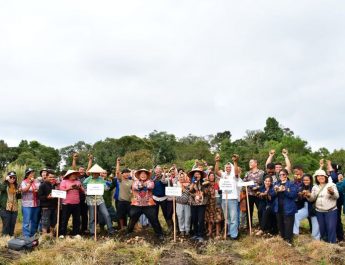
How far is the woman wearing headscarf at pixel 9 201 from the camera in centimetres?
1071

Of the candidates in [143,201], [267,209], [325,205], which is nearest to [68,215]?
[143,201]

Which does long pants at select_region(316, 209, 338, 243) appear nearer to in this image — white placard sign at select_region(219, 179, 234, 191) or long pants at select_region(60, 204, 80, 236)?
white placard sign at select_region(219, 179, 234, 191)

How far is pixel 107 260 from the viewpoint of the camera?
26.0 ft

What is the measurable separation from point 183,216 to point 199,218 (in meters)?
0.73

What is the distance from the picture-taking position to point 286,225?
930 cm

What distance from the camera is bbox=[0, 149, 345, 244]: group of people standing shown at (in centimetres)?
949

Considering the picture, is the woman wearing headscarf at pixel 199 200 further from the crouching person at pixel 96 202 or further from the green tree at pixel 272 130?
the green tree at pixel 272 130

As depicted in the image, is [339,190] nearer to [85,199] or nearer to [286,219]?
[286,219]

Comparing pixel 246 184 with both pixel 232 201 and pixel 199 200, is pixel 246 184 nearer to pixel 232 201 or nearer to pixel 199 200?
pixel 232 201

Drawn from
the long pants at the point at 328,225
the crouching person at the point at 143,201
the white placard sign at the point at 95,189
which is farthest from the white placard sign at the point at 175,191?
the long pants at the point at 328,225

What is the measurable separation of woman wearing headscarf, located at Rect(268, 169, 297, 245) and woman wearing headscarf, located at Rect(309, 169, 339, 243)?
0.61 metres

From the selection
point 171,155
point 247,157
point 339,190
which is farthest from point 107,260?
point 171,155

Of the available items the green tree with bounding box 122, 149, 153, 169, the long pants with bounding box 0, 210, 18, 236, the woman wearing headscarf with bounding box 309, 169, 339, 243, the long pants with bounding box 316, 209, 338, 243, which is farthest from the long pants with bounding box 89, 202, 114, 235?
the green tree with bounding box 122, 149, 153, 169

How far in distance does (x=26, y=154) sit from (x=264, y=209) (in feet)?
132
